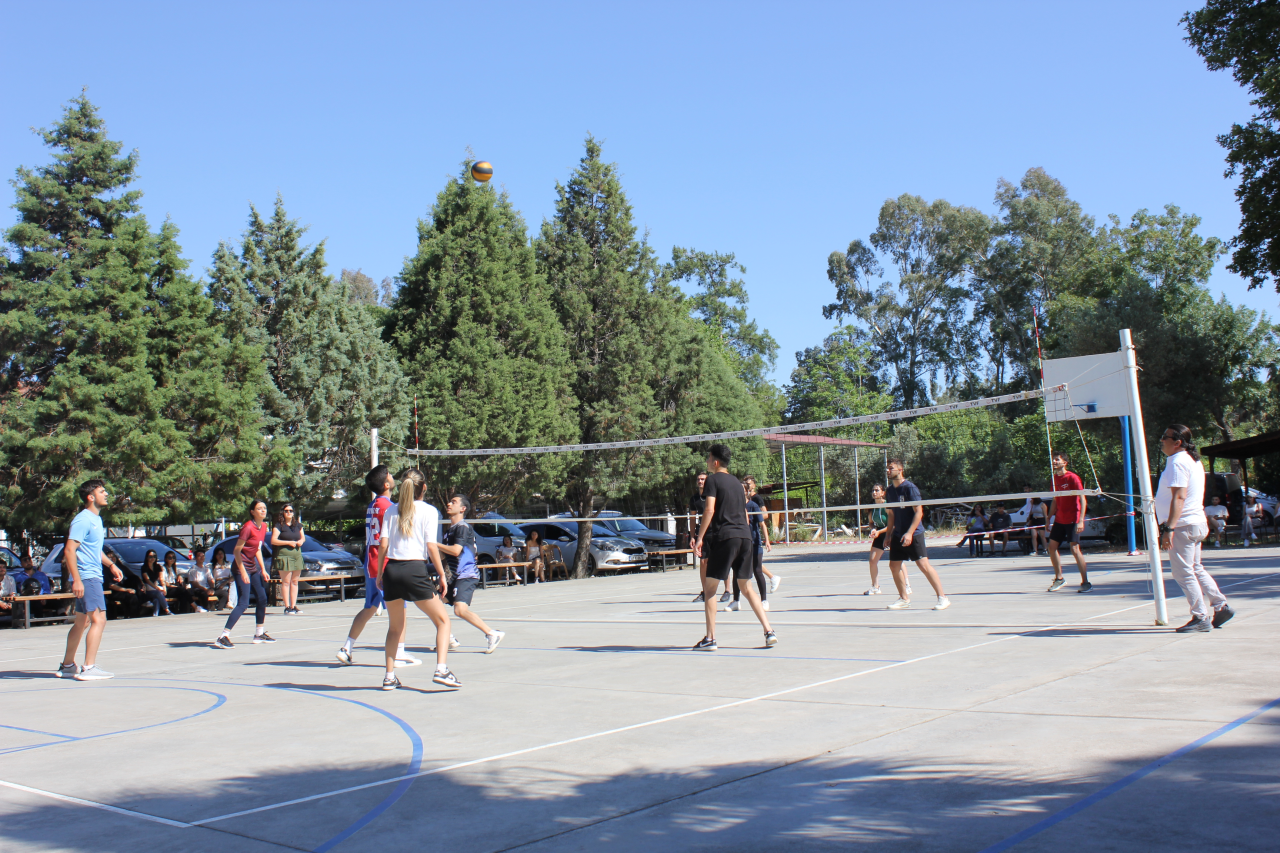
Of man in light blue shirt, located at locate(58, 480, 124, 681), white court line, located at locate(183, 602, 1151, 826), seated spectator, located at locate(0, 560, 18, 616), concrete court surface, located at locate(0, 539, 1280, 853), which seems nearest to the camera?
concrete court surface, located at locate(0, 539, 1280, 853)

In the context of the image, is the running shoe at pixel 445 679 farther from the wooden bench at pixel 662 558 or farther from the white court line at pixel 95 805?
the wooden bench at pixel 662 558

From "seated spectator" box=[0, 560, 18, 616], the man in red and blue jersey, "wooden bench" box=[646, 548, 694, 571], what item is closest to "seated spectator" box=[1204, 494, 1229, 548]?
"wooden bench" box=[646, 548, 694, 571]

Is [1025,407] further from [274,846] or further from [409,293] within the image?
[274,846]

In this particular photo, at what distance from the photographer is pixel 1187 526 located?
8.43 metres

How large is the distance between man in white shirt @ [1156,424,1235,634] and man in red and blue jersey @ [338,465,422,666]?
6.99 metres

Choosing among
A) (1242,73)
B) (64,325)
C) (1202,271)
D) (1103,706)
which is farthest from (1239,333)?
(64,325)

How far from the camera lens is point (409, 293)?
29203 mm

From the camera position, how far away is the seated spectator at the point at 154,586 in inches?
758

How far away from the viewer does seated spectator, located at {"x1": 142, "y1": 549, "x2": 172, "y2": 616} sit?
758 inches

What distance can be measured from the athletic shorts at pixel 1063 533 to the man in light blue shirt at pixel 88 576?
11.4m

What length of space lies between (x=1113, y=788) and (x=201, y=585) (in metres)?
19.7

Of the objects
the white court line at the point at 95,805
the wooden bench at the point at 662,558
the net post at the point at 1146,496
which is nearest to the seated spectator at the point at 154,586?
the wooden bench at the point at 662,558

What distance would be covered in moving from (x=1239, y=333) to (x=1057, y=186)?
28342mm

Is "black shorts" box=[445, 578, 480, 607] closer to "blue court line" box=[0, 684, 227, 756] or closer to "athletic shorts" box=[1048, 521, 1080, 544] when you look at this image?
"blue court line" box=[0, 684, 227, 756]
